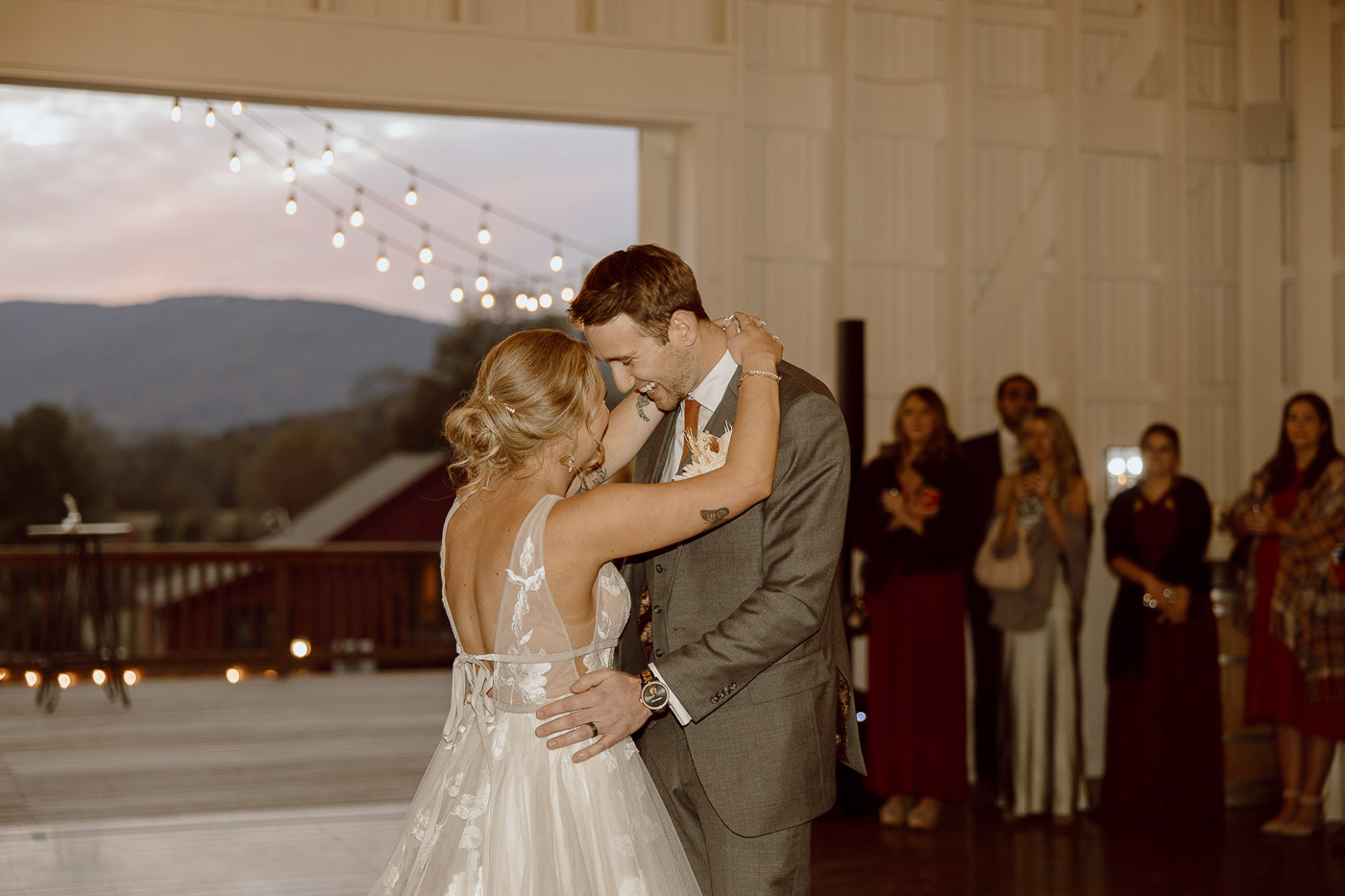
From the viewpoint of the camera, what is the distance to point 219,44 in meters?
4.87

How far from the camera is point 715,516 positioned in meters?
2.03

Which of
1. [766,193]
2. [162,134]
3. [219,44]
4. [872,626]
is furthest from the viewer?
[162,134]

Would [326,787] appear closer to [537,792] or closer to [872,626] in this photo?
[872,626]

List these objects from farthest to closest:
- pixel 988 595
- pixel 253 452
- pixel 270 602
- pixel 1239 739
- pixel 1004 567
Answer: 1. pixel 253 452
2. pixel 270 602
3. pixel 988 595
4. pixel 1239 739
5. pixel 1004 567

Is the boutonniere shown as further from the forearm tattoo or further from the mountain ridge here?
the mountain ridge

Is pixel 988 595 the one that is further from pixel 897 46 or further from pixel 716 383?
pixel 716 383

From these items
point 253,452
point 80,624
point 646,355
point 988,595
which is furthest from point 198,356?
point 646,355

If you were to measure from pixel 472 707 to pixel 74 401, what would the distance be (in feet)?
60.1

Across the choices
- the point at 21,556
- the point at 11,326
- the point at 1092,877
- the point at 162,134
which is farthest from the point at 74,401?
the point at 1092,877

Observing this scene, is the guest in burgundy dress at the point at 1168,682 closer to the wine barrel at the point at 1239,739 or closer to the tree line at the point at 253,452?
the wine barrel at the point at 1239,739

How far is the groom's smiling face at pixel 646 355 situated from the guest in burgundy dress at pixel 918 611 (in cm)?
319

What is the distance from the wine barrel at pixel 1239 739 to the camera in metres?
5.56

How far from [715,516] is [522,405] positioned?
14.1 inches

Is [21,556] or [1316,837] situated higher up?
[21,556]
